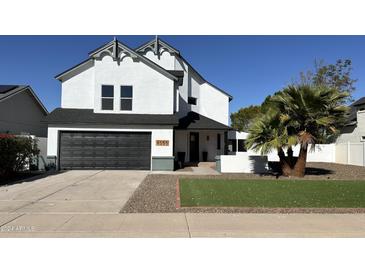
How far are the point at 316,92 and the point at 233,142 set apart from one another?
17797 mm

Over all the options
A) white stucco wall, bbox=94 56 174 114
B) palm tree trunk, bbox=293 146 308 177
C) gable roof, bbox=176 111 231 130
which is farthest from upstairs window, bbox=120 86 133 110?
palm tree trunk, bbox=293 146 308 177

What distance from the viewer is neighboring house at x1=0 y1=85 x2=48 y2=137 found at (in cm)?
1903

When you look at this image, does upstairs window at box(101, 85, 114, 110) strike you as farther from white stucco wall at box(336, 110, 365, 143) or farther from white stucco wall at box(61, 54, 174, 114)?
white stucco wall at box(336, 110, 365, 143)

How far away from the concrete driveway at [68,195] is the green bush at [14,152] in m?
1.74

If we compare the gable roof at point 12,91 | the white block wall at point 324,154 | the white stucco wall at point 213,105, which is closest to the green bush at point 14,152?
the gable roof at point 12,91

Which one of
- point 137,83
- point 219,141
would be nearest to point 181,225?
point 137,83

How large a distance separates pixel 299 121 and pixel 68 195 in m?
10.7

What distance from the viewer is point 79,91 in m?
17.6

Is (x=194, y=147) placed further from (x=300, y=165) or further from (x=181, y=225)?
(x=181, y=225)

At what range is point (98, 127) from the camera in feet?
51.1

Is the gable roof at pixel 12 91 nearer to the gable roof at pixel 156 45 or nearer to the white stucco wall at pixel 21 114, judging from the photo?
the white stucco wall at pixel 21 114

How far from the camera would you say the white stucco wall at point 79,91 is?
17487 millimetres

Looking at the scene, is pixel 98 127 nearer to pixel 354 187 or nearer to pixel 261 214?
pixel 261 214

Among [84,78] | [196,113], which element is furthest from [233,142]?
[84,78]
